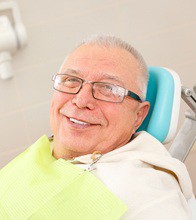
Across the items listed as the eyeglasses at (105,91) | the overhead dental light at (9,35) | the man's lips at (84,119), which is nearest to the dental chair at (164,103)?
the eyeglasses at (105,91)

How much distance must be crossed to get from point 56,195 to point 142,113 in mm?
479

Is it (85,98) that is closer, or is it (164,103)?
(85,98)

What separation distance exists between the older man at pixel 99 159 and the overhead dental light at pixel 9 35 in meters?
0.66

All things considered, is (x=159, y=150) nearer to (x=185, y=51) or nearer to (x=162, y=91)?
(x=162, y=91)

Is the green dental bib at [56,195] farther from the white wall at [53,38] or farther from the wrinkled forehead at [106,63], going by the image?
the white wall at [53,38]

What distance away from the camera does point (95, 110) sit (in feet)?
3.86

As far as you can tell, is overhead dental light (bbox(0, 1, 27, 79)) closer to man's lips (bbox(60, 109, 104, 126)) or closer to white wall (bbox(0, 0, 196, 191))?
white wall (bbox(0, 0, 196, 191))

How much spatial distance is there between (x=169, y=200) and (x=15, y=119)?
1.30m

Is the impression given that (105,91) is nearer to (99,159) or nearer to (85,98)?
(85,98)

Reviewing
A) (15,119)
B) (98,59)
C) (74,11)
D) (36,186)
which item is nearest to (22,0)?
(74,11)

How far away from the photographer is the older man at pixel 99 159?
3.18 ft

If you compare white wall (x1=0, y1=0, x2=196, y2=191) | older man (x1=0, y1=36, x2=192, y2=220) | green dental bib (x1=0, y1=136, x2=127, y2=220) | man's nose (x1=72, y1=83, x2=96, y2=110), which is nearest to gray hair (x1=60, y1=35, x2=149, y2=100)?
older man (x1=0, y1=36, x2=192, y2=220)

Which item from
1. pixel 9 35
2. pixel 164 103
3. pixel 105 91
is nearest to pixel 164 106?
pixel 164 103

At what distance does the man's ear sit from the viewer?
4.25 feet
